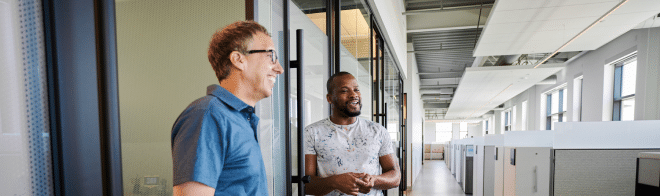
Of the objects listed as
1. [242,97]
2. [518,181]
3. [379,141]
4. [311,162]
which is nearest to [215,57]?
[242,97]

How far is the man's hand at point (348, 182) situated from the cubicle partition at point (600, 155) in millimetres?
2003

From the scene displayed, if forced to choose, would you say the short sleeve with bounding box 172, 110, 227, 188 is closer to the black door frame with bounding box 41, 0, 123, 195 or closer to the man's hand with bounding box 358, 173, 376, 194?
the black door frame with bounding box 41, 0, 123, 195

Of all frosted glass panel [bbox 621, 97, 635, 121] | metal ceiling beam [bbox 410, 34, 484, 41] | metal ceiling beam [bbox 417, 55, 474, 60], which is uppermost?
metal ceiling beam [bbox 410, 34, 484, 41]

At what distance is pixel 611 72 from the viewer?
6.93 metres

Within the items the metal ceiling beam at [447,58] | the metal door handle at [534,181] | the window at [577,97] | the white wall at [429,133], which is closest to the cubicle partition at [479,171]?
the metal door handle at [534,181]

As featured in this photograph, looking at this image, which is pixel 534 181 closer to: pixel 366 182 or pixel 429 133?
pixel 366 182

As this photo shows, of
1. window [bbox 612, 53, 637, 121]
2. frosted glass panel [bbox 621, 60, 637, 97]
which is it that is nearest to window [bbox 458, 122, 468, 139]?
window [bbox 612, 53, 637, 121]

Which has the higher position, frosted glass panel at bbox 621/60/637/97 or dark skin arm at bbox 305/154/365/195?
frosted glass panel at bbox 621/60/637/97

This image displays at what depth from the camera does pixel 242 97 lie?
71 cm

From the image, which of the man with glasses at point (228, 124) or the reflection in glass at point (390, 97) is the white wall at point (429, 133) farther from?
the man with glasses at point (228, 124)

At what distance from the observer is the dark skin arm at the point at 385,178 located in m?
1.32

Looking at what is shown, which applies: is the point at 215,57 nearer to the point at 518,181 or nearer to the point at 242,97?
the point at 242,97

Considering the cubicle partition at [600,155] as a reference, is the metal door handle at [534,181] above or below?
below

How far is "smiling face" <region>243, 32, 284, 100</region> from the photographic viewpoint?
2.35 ft
